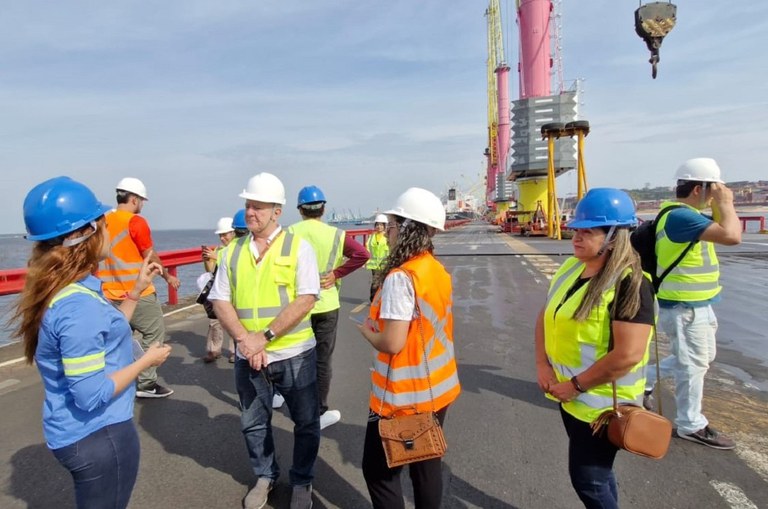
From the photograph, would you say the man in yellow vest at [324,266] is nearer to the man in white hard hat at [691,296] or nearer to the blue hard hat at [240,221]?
the blue hard hat at [240,221]

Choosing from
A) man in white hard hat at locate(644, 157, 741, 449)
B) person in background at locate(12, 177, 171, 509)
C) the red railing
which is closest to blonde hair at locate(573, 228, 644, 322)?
man in white hard hat at locate(644, 157, 741, 449)

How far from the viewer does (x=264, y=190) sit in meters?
2.83

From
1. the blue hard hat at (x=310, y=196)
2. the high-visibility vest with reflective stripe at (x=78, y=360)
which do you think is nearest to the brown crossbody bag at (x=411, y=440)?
the high-visibility vest with reflective stripe at (x=78, y=360)

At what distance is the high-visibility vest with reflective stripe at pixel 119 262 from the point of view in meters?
4.16

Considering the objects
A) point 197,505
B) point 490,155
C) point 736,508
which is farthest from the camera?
point 490,155

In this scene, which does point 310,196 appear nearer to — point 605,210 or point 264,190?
point 264,190

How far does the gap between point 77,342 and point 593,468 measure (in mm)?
2221

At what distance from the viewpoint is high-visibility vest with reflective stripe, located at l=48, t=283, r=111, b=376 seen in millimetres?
1706

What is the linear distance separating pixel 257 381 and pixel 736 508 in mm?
2895

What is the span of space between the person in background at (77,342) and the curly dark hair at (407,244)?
1171 millimetres

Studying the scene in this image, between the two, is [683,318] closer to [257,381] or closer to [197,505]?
[257,381]

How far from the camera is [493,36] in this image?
81812mm

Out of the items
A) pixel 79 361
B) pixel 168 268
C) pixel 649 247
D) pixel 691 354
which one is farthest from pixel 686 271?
pixel 168 268

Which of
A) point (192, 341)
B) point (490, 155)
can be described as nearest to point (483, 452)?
point (192, 341)
